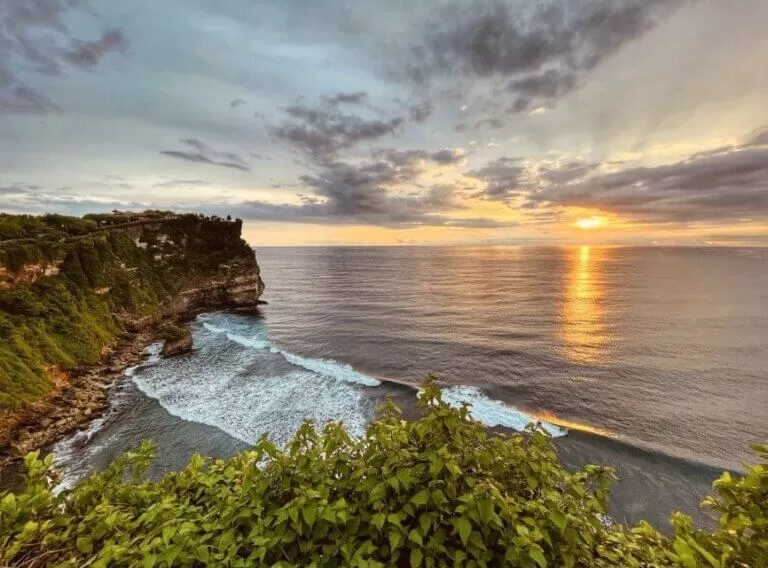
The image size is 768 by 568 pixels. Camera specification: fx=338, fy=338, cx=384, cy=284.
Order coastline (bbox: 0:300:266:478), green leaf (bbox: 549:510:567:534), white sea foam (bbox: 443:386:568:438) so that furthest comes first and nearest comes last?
white sea foam (bbox: 443:386:568:438) → coastline (bbox: 0:300:266:478) → green leaf (bbox: 549:510:567:534)

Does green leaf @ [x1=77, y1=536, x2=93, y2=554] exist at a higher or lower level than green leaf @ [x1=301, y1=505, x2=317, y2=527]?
lower

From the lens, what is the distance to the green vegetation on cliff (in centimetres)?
2825

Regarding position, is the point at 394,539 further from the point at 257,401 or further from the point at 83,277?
the point at 83,277

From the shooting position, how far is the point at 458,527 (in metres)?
3.23

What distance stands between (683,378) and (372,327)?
37908mm

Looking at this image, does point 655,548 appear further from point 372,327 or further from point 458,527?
point 372,327

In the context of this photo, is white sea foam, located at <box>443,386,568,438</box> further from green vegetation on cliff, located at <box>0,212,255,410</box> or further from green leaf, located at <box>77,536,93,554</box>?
green vegetation on cliff, located at <box>0,212,255,410</box>

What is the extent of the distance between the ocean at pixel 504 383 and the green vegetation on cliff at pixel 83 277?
619 cm

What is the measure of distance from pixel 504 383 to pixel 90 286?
50987 mm

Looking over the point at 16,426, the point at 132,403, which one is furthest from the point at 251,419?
the point at 16,426

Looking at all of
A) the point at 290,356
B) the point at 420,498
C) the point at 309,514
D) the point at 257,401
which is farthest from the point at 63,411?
the point at 420,498

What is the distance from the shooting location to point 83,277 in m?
43.0

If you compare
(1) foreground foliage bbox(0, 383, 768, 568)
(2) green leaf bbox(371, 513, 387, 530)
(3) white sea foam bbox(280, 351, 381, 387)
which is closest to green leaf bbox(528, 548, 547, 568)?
(1) foreground foliage bbox(0, 383, 768, 568)

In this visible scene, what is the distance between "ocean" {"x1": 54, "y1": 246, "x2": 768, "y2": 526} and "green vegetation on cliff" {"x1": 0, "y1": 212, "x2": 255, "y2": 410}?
6.19 m
